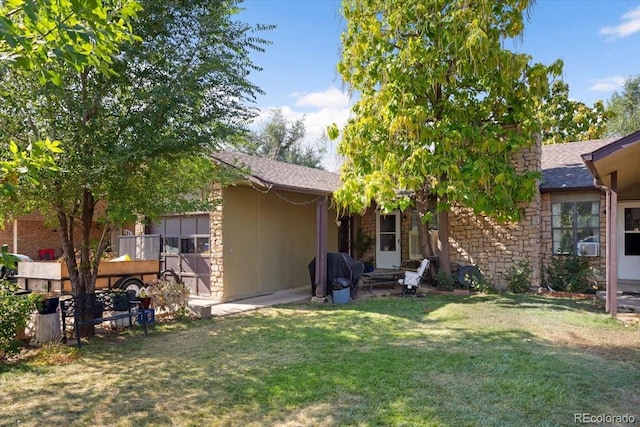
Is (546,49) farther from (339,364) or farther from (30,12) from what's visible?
(30,12)

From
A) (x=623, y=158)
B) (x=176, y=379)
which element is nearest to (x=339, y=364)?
(x=176, y=379)

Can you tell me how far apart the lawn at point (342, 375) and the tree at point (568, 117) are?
51.6 ft

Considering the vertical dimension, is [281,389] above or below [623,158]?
below

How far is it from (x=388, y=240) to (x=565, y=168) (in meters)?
5.38

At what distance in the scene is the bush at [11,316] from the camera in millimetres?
5441

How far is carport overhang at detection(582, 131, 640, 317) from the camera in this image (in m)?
6.27

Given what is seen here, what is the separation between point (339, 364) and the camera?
5105 millimetres

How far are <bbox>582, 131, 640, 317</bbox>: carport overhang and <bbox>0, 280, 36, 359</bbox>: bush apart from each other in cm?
819

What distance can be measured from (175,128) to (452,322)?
5.49 metres

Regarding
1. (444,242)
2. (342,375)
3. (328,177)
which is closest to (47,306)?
(342,375)

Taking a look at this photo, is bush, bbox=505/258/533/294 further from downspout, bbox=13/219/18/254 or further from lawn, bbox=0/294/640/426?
downspout, bbox=13/219/18/254

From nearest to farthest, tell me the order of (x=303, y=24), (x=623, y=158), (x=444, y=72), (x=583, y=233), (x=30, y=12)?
(x=30, y=12) → (x=623, y=158) → (x=444, y=72) → (x=583, y=233) → (x=303, y=24)

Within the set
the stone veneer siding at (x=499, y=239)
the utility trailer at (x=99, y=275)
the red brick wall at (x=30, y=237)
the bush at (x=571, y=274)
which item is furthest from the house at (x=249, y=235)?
the red brick wall at (x=30, y=237)

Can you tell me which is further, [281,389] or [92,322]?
[92,322]
